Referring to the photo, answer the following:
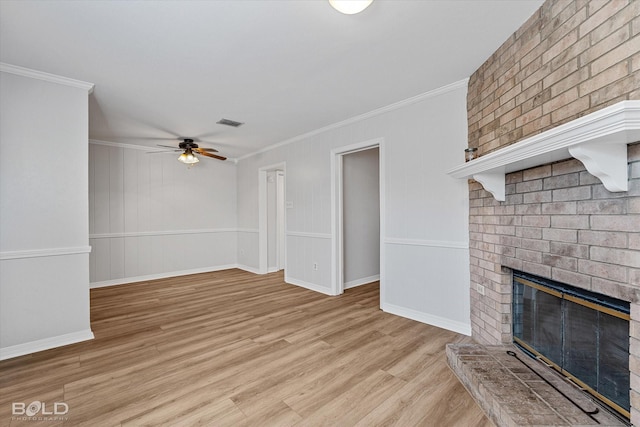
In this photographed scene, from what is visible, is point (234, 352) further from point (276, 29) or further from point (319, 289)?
point (276, 29)

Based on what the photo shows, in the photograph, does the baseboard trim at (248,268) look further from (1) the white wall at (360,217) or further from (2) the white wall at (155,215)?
(1) the white wall at (360,217)

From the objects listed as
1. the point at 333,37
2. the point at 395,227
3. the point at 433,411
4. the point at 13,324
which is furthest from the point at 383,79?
the point at 13,324

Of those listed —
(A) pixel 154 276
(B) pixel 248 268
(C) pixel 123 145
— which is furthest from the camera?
(B) pixel 248 268

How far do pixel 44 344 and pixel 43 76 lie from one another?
2.49 metres

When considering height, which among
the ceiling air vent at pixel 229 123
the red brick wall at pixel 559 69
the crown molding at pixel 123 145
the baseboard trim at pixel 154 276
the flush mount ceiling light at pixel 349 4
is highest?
the ceiling air vent at pixel 229 123

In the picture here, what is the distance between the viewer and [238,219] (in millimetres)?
6801

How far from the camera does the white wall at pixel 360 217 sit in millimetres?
4734

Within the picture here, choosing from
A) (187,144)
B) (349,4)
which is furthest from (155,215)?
(349,4)

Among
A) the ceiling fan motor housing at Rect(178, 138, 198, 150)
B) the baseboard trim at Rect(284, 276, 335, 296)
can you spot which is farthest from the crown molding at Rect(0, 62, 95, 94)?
the baseboard trim at Rect(284, 276, 335, 296)

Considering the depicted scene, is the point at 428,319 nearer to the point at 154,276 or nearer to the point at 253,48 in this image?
the point at 253,48

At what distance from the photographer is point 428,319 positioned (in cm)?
320

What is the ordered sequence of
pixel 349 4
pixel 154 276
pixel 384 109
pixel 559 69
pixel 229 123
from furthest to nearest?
pixel 154 276 < pixel 229 123 < pixel 384 109 < pixel 559 69 < pixel 349 4

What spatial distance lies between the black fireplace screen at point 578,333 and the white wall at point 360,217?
2.69 metres

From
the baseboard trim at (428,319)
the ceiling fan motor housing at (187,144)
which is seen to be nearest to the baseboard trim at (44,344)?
the ceiling fan motor housing at (187,144)
